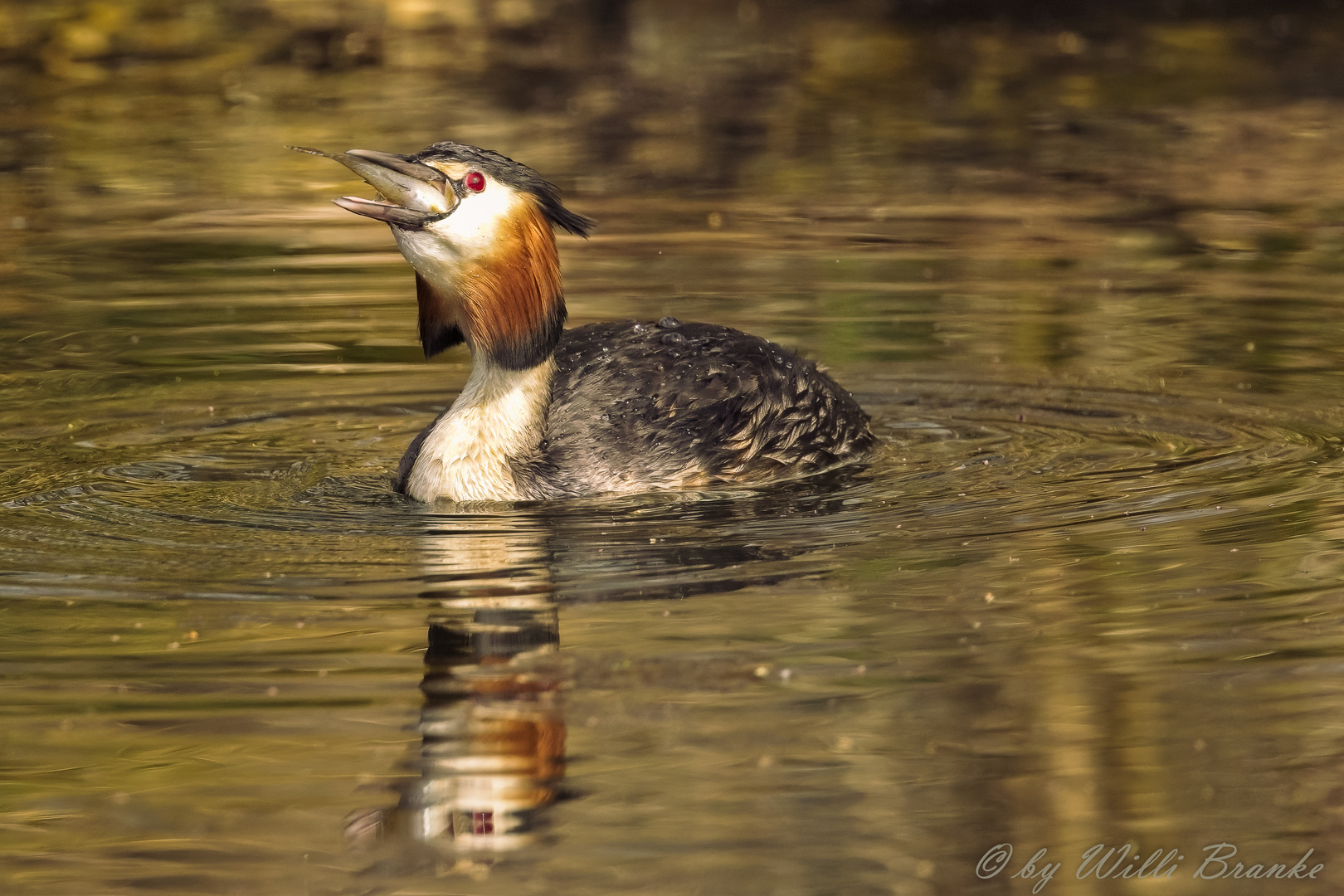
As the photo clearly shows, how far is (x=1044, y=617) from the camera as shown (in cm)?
658

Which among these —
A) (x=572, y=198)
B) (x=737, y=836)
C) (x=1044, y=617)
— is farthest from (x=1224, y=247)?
(x=737, y=836)

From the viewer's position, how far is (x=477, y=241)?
7.83 meters

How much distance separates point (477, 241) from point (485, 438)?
2.49 feet

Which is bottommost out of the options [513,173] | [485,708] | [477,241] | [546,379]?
[485,708]

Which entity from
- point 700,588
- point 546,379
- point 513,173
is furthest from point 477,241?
point 700,588

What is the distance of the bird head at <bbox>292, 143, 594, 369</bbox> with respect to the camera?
25.2 ft

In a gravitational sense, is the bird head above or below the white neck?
above

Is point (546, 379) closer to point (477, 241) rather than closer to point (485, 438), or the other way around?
point (485, 438)

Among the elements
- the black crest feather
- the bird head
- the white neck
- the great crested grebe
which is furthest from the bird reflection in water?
the black crest feather

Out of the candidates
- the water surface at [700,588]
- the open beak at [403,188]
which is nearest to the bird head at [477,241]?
the open beak at [403,188]

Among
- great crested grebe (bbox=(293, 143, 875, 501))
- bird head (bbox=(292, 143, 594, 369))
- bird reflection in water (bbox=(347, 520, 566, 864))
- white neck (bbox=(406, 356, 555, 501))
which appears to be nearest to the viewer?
bird reflection in water (bbox=(347, 520, 566, 864))

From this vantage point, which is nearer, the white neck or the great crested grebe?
the great crested grebe

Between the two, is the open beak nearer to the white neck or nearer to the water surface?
the white neck

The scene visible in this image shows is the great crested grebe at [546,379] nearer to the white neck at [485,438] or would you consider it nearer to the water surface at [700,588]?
the white neck at [485,438]
